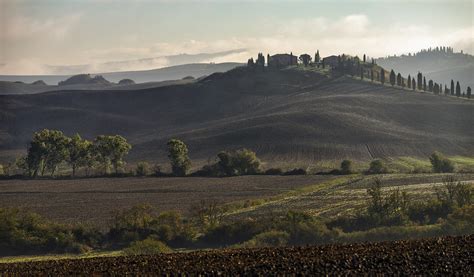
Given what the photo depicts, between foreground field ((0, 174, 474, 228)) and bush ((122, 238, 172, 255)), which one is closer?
bush ((122, 238, 172, 255))

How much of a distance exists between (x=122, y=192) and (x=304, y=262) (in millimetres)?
75316

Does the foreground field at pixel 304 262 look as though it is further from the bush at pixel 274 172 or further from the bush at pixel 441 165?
the bush at pixel 274 172

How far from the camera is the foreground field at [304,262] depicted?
33625 mm

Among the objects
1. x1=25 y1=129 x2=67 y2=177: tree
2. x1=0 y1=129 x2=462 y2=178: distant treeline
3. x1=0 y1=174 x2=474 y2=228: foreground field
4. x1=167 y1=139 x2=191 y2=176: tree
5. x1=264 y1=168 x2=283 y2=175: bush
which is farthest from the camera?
x1=25 y1=129 x2=67 y2=177: tree

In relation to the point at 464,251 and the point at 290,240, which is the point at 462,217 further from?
the point at 464,251

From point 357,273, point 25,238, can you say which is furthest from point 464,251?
point 25,238

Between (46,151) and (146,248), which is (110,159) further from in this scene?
(146,248)

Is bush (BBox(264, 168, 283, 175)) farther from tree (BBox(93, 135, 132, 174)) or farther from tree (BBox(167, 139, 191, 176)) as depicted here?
tree (BBox(93, 135, 132, 174))

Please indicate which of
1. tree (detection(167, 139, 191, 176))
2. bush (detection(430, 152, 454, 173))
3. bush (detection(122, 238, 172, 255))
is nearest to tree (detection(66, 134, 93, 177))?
tree (detection(167, 139, 191, 176))

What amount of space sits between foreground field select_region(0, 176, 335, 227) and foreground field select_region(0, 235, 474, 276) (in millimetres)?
35143

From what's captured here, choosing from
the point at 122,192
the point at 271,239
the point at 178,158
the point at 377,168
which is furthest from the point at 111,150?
the point at 271,239

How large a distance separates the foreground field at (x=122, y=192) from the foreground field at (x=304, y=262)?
35143 millimetres

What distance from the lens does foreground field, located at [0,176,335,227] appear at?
8888 cm

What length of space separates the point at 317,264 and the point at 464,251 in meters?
8.53
